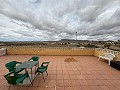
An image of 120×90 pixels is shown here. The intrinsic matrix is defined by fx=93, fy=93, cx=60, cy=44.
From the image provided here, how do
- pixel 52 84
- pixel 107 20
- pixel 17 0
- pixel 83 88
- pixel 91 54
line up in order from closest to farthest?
pixel 83 88 → pixel 52 84 → pixel 17 0 → pixel 91 54 → pixel 107 20

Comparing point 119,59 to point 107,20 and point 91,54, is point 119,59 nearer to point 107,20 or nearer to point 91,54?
point 91,54

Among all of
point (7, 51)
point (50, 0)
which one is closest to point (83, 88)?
point (50, 0)

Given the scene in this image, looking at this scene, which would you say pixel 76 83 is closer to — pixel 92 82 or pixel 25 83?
pixel 92 82

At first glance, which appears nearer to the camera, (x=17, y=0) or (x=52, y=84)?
(x=52, y=84)

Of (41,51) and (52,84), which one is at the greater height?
(41,51)

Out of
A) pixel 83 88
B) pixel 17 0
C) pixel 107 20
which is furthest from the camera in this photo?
pixel 107 20

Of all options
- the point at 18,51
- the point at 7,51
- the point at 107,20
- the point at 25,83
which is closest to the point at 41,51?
the point at 18,51

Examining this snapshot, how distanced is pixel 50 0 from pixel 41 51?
4.71 metres

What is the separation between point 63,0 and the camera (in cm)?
557

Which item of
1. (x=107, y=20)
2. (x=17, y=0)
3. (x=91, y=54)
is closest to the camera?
(x=17, y=0)

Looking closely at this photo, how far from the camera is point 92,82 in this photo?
3.27 meters

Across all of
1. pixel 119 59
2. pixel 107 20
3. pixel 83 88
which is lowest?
pixel 83 88

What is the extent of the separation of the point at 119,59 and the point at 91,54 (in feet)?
11.0

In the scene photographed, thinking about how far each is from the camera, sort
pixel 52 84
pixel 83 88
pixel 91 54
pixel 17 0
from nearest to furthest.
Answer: pixel 83 88 → pixel 52 84 → pixel 17 0 → pixel 91 54
